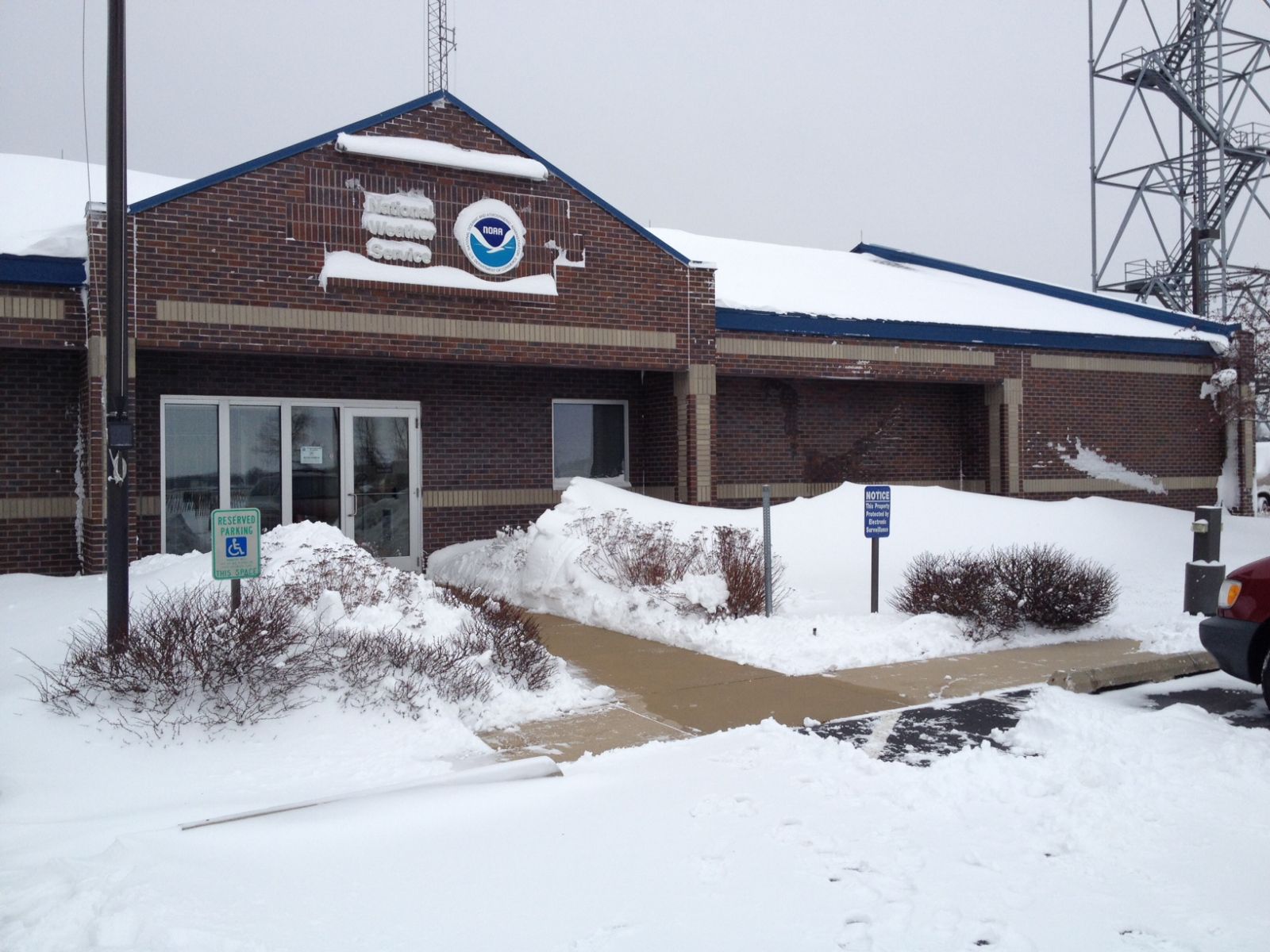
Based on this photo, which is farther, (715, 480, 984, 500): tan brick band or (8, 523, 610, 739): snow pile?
(715, 480, 984, 500): tan brick band

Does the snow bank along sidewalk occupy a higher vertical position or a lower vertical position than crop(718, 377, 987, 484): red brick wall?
lower

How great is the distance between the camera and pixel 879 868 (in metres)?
4.71

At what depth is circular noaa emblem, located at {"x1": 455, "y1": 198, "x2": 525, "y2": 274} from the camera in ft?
46.8

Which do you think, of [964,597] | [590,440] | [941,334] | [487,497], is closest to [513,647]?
[964,597]

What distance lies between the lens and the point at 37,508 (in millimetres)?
13195

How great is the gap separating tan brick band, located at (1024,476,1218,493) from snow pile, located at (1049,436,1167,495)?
0.08m

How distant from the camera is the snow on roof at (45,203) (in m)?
12.4

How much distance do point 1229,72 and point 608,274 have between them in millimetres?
25707

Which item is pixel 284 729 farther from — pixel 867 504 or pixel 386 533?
pixel 386 533

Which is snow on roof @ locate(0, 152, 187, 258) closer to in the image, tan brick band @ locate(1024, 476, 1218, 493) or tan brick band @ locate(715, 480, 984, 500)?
tan brick band @ locate(715, 480, 984, 500)

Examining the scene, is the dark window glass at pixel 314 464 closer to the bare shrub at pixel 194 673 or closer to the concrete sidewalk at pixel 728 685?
the concrete sidewalk at pixel 728 685

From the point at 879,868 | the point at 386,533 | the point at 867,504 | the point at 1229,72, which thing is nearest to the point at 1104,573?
the point at 867,504

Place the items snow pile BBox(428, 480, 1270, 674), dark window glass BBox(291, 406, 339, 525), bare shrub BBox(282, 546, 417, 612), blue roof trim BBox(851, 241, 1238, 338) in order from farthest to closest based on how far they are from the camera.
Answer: blue roof trim BBox(851, 241, 1238, 338), dark window glass BBox(291, 406, 339, 525), snow pile BBox(428, 480, 1270, 674), bare shrub BBox(282, 546, 417, 612)

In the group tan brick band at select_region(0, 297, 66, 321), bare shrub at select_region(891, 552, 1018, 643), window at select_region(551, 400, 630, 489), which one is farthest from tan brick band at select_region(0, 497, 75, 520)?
bare shrub at select_region(891, 552, 1018, 643)
